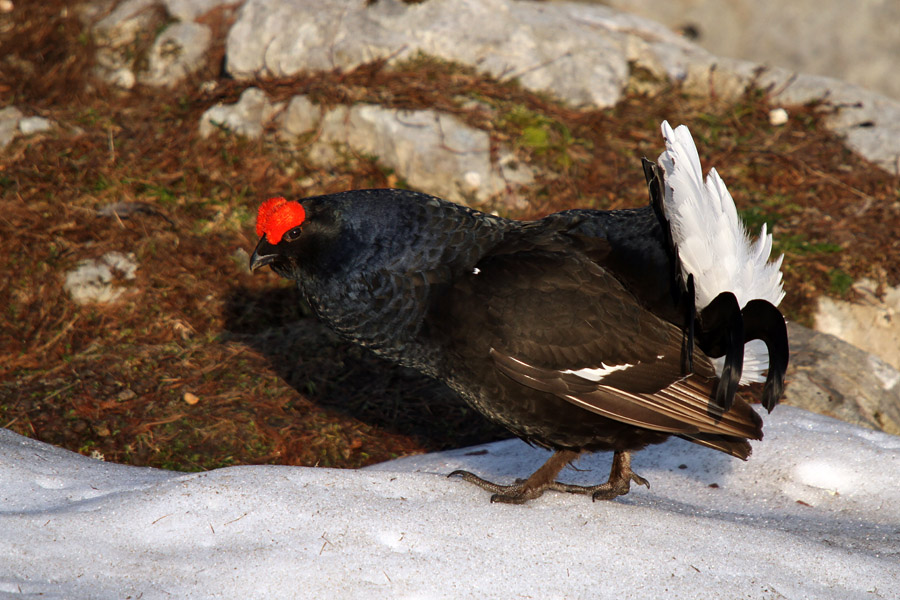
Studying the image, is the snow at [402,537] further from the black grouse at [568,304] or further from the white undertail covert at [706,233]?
the white undertail covert at [706,233]

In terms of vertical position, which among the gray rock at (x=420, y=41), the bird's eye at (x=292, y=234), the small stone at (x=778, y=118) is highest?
the bird's eye at (x=292, y=234)

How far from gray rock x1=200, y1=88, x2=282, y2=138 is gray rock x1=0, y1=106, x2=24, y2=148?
1.30 metres

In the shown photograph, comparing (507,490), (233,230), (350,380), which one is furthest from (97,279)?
(507,490)

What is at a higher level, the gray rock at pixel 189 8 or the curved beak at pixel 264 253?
the curved beak at pixel 264 253

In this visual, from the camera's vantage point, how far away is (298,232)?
10.00ft

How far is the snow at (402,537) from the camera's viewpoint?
2.44 m

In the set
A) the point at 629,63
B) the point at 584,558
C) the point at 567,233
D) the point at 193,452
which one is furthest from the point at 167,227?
the point at 629,63

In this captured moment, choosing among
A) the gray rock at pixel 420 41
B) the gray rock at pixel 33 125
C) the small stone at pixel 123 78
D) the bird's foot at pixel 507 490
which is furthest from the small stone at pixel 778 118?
the gray rock at pixel 33 125

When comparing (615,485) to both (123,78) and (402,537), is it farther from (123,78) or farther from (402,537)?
(123,78)

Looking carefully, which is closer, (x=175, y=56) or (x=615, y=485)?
(x=615, y=485)

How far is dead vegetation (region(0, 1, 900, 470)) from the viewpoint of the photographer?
4.02m

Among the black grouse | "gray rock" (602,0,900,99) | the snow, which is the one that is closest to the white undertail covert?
the black grouse

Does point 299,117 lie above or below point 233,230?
above

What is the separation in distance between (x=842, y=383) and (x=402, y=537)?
9.83 feet
